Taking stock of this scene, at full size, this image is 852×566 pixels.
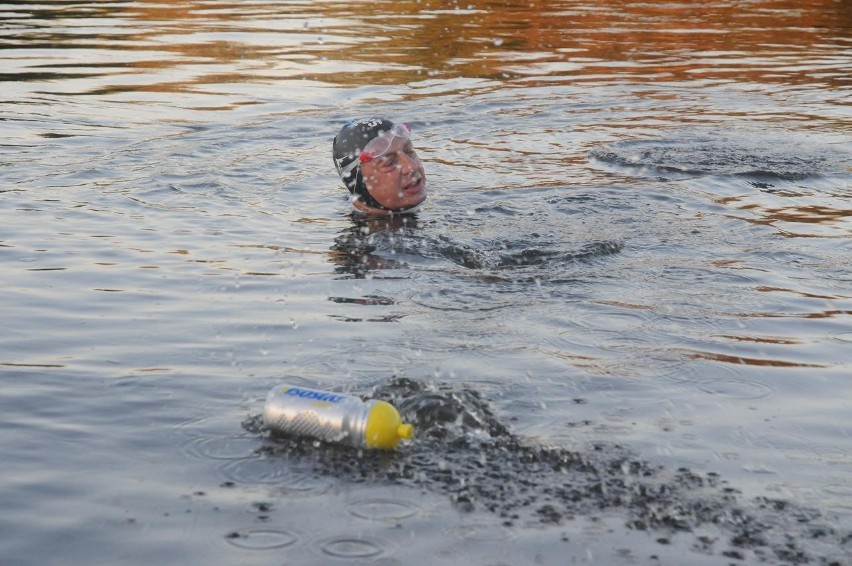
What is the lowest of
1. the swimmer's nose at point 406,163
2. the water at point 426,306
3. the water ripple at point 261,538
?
the water ripple at point 261,538

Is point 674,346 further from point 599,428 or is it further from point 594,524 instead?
point 594,524

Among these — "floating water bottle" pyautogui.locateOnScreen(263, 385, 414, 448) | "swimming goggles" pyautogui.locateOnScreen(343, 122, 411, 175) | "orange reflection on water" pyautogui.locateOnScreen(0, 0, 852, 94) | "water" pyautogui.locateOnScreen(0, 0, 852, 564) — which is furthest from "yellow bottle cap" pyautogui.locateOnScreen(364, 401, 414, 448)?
"orange reflection on water" pyautogui.locateOnScreen(0, 0, 852, 94)

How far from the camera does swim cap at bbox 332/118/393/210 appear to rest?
1117 centimetres

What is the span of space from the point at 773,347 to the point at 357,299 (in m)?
2.73

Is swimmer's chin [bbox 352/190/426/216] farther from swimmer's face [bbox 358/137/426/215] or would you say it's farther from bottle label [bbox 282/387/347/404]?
bottle label [bbox 282/387/347/404]

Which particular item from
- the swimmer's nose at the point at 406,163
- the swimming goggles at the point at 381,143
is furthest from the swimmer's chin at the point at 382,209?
the swimming goggles at the point at 381,143

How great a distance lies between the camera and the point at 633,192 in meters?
11.2

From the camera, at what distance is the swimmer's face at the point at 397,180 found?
439 inches

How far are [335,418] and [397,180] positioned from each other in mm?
5641

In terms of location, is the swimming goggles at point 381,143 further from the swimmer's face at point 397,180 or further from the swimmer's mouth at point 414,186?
the swimmer's mouth at point 414,186

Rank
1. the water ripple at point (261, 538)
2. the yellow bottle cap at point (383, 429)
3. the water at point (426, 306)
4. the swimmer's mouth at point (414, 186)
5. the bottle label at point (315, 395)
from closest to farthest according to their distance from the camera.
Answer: the water ripple at point (261, 538) < the water at point (426, 306) < the yellow bottle cap at point (383, 429) < the bottle label at point (315, 395) < the swimmer's mouth at point (414, 186)

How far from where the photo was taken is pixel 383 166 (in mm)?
11164

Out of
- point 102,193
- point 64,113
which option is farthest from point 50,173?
point 64,113

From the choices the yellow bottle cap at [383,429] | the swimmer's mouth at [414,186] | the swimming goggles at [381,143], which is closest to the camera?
the yellow bottle cap at [383,429]
